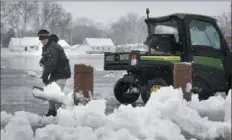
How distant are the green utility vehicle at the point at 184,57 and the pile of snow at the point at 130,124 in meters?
2.28

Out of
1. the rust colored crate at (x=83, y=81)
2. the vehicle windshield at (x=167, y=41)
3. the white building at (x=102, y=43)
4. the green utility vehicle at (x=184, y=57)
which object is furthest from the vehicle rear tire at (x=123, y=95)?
the rust colored crate at (x=83, y=81)

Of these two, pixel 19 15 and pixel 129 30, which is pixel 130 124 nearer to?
pixel 19 15

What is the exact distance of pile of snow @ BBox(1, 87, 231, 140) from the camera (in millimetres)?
6016

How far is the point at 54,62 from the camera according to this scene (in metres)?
8.73

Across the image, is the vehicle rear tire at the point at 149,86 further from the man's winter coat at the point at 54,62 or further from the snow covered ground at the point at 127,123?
the man's winter coat at the point at 54,62

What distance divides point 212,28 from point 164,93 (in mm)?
3647

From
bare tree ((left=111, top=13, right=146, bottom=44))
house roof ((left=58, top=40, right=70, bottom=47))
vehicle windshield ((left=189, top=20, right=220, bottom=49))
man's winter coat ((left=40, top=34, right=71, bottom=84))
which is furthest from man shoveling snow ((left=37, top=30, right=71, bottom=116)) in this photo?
vehicle windshield ((left=189, top=20, right=220, bottom=49))

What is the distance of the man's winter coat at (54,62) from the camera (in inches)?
345

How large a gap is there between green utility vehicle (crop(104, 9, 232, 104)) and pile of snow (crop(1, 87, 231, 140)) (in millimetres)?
2280

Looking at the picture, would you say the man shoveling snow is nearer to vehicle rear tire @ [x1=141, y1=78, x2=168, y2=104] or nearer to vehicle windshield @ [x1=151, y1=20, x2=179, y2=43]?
vehicle rear tire @ [x1=141, y1=78, x2=168, y2=104]

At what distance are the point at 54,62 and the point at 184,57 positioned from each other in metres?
3.34

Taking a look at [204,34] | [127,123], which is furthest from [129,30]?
[127,123]

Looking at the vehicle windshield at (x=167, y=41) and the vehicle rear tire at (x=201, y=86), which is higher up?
the vehicle windshield at (x=167, y=41)

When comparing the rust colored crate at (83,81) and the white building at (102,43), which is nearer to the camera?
the rust colored crate at (83,81)
